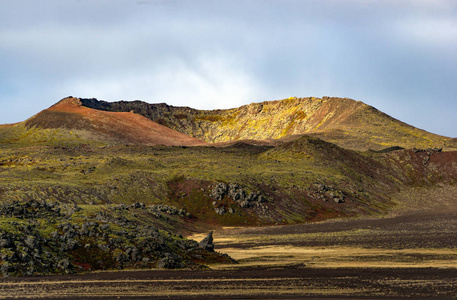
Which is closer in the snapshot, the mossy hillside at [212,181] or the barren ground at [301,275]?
the barren ground at [301,275]

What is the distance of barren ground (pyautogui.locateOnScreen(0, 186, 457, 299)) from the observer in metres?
37.7

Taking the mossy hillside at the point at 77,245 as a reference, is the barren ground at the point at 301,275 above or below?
below

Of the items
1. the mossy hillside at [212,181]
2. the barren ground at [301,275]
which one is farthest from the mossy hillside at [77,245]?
the mossy hillside at [212,181]

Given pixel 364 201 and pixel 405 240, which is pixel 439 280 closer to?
pixel 405 240

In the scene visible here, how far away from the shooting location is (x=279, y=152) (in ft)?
555

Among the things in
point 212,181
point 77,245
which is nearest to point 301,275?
point 77,245

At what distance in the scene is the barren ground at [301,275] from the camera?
124 ft

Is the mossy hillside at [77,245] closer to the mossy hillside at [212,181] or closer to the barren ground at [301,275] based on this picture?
the barren ground at [301,275]

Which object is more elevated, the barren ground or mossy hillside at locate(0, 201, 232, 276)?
mossy hillside at locate(0, 201, 232, 276)

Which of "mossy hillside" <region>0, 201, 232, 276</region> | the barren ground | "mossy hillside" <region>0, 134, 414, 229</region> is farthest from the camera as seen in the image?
"mossy hillside" <region>0, 134, 414, 229</region>

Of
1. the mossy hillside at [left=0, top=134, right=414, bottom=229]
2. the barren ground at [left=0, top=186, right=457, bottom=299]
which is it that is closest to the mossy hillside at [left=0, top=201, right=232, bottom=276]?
the barren ground at [left=0, top=186, right=457, bottom=299]

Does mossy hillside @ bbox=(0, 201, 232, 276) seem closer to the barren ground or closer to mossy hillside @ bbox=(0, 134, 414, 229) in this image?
the barren ground

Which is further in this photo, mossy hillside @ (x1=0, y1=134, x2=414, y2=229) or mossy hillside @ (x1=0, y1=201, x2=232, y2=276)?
mossy hillside @ (x1=0, y1=134, x2=414, y2=229)

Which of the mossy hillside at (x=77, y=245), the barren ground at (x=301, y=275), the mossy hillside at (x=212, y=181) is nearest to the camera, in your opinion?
the barren ground at (x=301, y=275)
